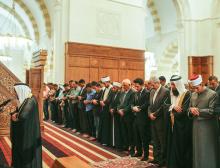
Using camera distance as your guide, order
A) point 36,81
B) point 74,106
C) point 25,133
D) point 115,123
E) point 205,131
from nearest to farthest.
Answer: point 25,133, point 205,131, point 115,123, point 36,81, point 74,106

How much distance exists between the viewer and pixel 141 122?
511cm

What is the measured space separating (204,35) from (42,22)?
27.1 feet

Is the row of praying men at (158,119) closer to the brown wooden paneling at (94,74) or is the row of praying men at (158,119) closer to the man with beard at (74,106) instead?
the man with beard at (74,106)

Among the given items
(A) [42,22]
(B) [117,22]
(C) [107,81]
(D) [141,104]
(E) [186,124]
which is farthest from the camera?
(A) [42,22]

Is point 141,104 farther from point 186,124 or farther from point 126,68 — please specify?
point 126,68

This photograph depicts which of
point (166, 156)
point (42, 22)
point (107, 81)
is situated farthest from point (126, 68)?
point (166, 156)

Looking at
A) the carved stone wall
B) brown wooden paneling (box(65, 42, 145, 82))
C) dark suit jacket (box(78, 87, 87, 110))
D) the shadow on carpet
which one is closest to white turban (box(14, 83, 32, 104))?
the shadow on carpet

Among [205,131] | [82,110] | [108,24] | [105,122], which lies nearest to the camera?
[205,131]

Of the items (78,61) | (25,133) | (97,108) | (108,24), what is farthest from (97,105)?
(108,24)

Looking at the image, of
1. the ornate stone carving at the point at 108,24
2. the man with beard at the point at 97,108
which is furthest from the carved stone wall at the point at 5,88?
the ornate stone carving at the point at 108,24

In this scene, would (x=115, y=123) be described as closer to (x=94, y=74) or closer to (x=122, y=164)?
(x=122, y=164)

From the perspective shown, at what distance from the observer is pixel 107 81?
696 cm

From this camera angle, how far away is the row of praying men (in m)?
3.82

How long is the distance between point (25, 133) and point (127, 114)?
232cm
